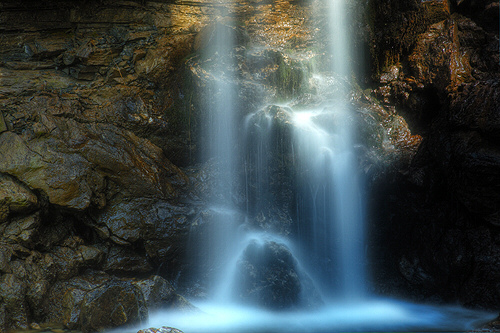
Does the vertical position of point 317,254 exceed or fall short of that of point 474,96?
it falls short

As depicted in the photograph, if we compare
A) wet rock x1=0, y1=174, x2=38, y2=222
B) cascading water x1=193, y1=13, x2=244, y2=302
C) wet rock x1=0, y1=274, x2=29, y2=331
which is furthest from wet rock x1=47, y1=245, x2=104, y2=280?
cascading water x1=193, y1=13, x2=244, y2=302

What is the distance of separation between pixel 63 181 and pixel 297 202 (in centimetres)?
409

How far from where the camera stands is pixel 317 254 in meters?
6.08

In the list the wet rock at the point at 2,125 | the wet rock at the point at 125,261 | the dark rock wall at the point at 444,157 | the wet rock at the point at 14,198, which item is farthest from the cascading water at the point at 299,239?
the wet rock at the point at 2,125

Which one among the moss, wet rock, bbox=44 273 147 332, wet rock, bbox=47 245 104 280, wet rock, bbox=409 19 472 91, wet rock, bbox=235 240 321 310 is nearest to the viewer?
wet rock, bbox=44 273 147 332

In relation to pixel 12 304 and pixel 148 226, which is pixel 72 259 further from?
pixel 148 226

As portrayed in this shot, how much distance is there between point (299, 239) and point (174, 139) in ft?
10.7

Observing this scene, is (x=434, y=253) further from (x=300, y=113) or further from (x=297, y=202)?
(x=300, y=113)

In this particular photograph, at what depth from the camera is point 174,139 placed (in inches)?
273

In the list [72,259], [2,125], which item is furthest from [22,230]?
[2,125]

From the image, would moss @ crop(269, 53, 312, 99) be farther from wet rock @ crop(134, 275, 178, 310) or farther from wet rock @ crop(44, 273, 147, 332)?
wet rock @ crop(44, 273, 147, 332)

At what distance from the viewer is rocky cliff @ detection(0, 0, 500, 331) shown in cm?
472

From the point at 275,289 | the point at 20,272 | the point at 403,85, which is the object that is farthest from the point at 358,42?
the point at 20,272

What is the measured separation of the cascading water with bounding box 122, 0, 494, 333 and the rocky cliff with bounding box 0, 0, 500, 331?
0.30 m
